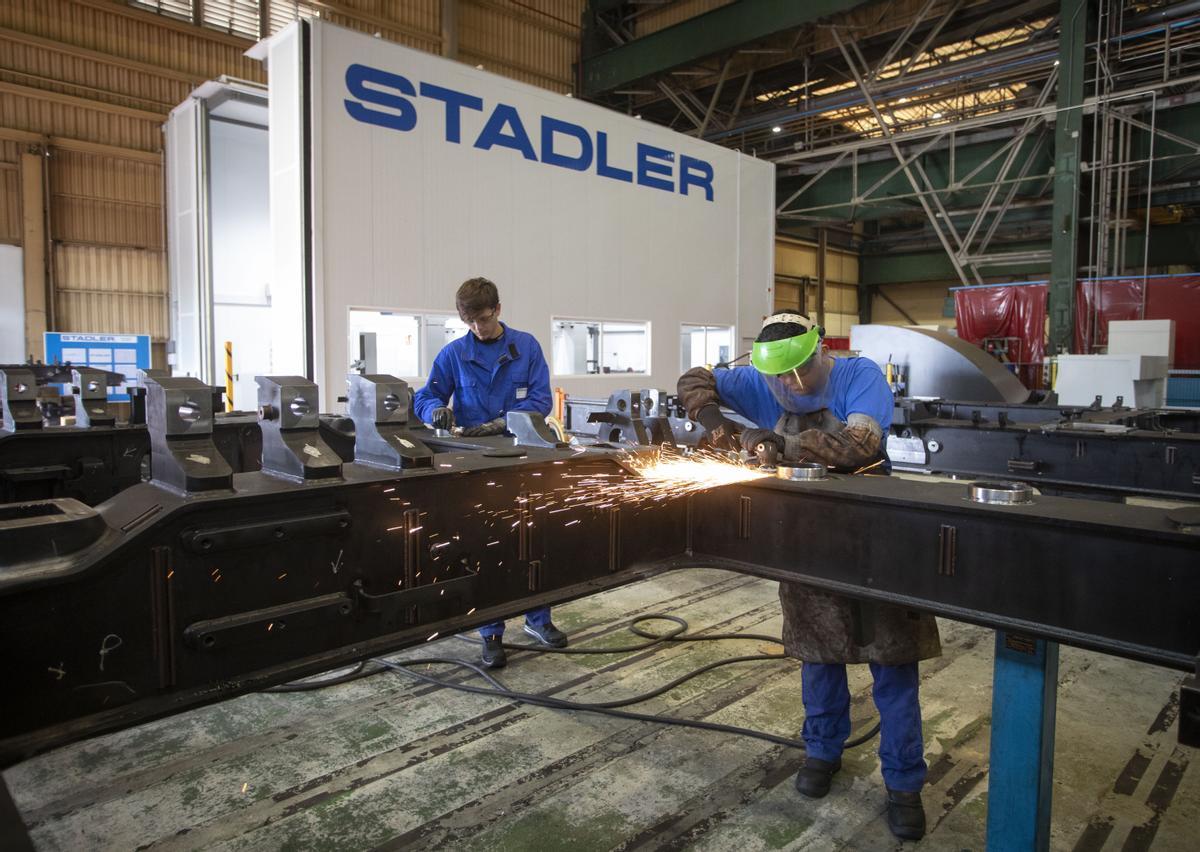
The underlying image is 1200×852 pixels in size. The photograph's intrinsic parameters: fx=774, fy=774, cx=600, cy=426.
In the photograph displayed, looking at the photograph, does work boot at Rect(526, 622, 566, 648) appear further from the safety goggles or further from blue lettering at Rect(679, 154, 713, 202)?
blue lettering at Rect(679, 154, 713, 202)

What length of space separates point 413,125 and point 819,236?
14.1 meters

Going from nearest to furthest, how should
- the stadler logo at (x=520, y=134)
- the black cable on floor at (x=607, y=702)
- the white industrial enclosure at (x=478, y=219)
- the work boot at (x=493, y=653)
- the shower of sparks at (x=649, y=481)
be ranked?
the shower of sparks at (x=649, y=481) → the black cable on floor at (x=607, y=702) → the work boot at (x=493, y=653) → the white industrial enclosure at (x=478, y=219) → the stadler logo at (x=520, y=134)

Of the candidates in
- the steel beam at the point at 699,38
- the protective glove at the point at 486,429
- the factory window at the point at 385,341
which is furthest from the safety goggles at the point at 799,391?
the steel beam at the point at 699,38

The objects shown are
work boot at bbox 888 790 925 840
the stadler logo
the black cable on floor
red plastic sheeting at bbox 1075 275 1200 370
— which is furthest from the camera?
red plastic sheeting at bbox 1075 275 1200 370

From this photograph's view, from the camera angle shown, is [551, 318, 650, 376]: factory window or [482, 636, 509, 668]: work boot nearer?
[482, 636, 509, 668]: work boot

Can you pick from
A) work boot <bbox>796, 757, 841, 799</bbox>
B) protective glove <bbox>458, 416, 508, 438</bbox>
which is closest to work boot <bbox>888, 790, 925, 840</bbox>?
work boot <bbox>796, 757, 841, 799</bbox>

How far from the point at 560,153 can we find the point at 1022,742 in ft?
26.9

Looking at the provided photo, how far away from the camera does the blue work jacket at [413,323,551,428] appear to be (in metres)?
3.60

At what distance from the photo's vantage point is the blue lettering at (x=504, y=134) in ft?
26.5

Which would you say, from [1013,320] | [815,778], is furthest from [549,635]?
[1013,320]

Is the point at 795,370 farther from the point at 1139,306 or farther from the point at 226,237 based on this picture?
the point at 226,237

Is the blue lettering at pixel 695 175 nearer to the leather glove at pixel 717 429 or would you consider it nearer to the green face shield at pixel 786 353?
the leather glove at pixel 717 429

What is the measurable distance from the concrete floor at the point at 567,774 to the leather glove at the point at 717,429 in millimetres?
1055

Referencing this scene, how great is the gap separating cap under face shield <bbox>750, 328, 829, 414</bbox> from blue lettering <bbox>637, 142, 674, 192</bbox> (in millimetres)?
7836
